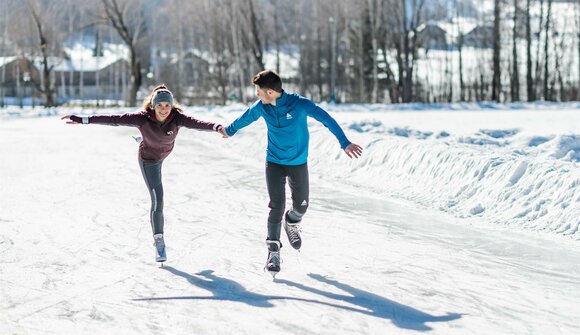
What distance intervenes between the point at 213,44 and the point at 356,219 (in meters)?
45.6

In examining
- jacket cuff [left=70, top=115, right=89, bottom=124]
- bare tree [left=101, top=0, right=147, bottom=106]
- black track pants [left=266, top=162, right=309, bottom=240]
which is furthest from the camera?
bare tree [left=101, top=0, right=147, bottom=106]

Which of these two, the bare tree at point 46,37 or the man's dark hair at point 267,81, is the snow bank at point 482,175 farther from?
the bare tree at point 46,37

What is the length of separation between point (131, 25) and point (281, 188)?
42353 mm

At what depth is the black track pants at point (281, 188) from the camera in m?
5.41

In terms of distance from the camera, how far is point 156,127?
5.73 m

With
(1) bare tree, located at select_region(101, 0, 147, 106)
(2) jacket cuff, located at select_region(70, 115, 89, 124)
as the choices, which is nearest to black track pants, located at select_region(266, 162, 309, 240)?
(2) jacket cuff, located at select_region(70, 115, 89, 124)

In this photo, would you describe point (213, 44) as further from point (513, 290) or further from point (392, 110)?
point (513, 290)

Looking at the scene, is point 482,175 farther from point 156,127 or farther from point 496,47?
point 496,47

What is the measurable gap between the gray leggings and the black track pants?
0.99 m

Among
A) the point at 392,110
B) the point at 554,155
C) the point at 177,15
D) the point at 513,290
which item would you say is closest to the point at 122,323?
the point at 513,290

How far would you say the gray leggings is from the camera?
19.2 feet

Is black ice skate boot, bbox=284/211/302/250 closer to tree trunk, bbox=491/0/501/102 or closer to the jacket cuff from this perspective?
the jacket cuff

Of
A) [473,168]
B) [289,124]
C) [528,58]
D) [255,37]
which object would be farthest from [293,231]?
[528,58]

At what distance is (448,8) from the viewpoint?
160 ft
